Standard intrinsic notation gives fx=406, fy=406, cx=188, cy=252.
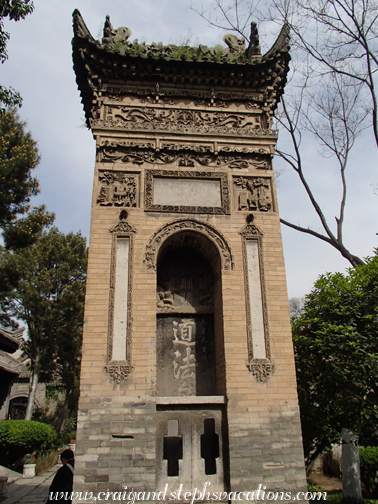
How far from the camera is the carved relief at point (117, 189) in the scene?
31.9ft

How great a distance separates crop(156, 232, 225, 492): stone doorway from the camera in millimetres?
8172

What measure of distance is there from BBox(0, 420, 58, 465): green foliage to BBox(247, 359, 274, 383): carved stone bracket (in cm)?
1376

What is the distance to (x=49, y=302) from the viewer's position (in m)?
26.2

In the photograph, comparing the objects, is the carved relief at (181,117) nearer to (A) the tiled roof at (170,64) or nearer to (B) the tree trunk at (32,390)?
(A) the tiled roof at (170,64)

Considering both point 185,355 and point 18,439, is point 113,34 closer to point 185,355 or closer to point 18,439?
point 185,355

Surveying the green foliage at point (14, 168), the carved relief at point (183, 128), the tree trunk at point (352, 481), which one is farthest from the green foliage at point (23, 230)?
the tree trunk at point (352, 481)

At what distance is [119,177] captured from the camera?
999 centimetres

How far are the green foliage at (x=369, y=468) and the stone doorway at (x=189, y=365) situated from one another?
372 inches

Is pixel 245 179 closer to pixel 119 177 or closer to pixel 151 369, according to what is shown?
pixel 119 177

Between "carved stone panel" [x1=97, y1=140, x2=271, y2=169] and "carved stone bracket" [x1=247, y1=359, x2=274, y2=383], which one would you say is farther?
"carved stone panel" [x1=97, y1=140, x2=271, y2=169]

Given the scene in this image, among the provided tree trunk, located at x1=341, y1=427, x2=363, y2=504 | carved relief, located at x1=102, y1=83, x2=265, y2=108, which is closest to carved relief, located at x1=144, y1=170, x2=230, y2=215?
carved relief, located at x1=102, y1=83, x2=265, y2=108

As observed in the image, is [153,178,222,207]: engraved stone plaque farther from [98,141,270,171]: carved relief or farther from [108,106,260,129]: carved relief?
[108,106,260,129]: carved relief

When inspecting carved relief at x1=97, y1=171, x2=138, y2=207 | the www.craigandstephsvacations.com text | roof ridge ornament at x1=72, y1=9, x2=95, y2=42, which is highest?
roof ridge ornament at x1=72, y1=9, x2=95, y2=42

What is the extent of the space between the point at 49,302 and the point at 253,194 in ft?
65.1
